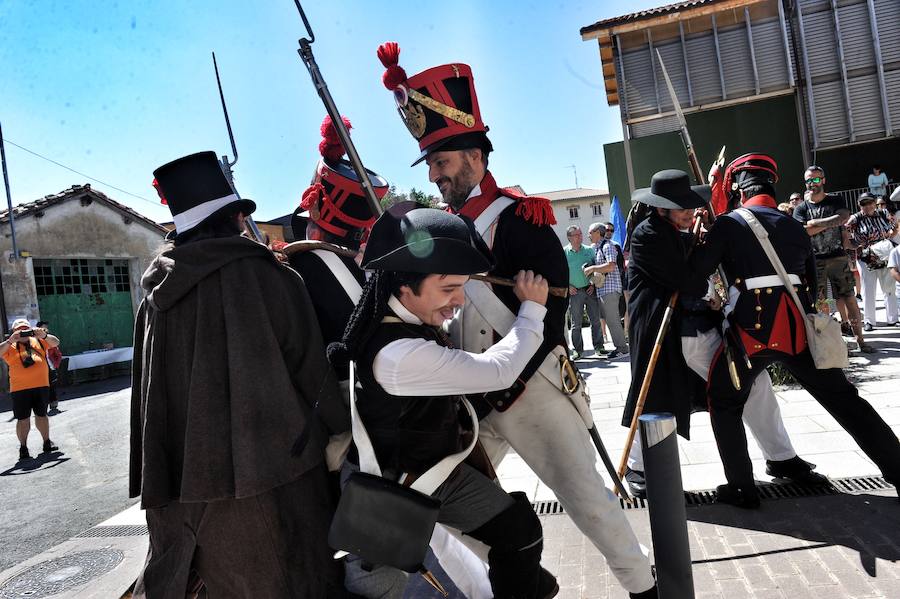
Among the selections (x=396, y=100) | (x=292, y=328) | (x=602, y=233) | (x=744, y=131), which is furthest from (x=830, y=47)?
(x=292, y=328)

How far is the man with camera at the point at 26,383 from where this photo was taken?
7.80m

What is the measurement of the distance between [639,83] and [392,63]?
13790 millimetres

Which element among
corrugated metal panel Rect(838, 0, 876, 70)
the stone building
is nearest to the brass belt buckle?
corrugated metal panel Rect(838, 0, 876, 70)

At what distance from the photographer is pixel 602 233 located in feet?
33.2

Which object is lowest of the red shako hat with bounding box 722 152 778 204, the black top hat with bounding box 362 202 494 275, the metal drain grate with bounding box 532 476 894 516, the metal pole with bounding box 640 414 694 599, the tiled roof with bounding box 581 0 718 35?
the metal drain grate with bounding box 532 476 894 516

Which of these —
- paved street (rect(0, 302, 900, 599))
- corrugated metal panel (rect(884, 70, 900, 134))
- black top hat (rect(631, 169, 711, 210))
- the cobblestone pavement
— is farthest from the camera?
corrugated metal panel (rect(884, 70, 900, 134))

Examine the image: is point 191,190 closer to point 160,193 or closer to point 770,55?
point 160,193

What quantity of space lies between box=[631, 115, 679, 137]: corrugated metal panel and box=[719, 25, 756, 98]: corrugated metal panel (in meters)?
1.45

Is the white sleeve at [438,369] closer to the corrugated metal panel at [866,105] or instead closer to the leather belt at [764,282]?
the leather belt at [764,282]

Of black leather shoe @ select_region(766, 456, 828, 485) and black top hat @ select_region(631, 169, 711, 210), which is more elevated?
black top hat @ select_region(631, 169, 711, 210)

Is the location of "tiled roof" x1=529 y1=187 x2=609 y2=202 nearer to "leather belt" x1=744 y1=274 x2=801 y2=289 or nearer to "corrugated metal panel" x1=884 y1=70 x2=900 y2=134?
"corrugated metal panel" x1=884 y1=70 x2=900 y2=134

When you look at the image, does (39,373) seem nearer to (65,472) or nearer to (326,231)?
(65,472)

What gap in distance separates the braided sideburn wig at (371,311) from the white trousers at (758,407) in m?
2.31

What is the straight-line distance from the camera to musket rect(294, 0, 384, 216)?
266 centimetres
